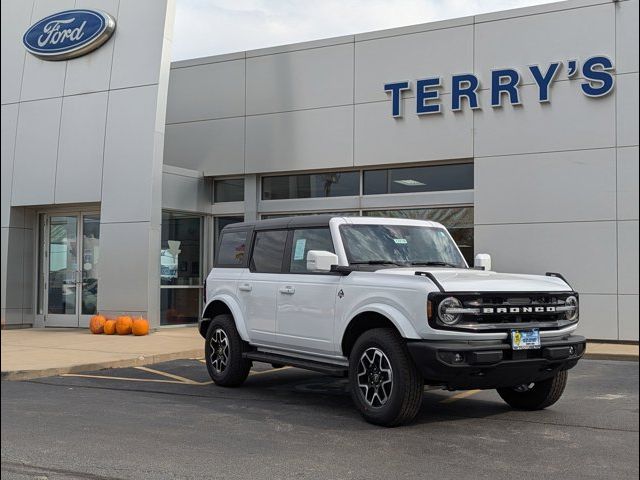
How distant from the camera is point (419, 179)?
16.5 meters

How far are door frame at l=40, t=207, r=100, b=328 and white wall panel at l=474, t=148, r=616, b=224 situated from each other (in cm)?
897

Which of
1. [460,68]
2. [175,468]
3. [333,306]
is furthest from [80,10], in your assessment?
[175,468]

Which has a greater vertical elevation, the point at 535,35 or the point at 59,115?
the point at 535,35

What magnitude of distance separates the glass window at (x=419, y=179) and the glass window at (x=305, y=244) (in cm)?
826

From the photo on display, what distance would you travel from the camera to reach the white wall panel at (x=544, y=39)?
47.1 feet

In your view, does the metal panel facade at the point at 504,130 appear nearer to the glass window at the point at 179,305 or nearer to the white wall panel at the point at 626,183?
the white wall panel at the point at 626,183

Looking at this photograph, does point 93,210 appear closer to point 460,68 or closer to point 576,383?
point 460,68

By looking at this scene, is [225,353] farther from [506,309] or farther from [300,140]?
[300,140]

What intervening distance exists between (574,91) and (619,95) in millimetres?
846

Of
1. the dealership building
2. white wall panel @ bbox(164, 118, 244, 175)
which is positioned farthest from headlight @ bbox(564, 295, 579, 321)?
white wall panel @ bbox(164, 118, 244, 175)

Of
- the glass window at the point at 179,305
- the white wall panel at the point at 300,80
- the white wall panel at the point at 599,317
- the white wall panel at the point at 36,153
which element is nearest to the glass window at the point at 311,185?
the white wall panel at the point at 300,80

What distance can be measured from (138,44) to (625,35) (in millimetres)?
10185

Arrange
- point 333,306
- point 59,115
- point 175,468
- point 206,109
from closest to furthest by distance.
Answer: point 175,468 → point 333,306 → point 59,115 → point 206,109

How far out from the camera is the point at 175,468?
532 cm
